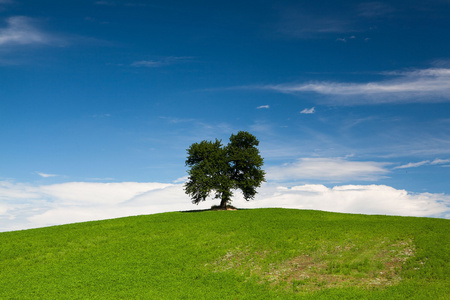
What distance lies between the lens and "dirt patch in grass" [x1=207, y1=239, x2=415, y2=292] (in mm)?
29188

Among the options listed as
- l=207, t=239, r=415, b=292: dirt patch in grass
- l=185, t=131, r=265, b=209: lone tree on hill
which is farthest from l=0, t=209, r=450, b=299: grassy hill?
l=185, t=131, r=265, b=209: lone tree on hill

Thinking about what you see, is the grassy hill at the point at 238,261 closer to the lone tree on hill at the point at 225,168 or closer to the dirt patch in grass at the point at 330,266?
the dirt patch in grass at the point at 330,266

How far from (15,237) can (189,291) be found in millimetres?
32557

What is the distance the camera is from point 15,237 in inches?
1930

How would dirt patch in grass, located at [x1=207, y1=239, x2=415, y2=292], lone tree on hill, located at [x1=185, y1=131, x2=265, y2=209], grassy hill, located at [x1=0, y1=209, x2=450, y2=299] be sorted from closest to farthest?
grassy hill, located at [x1=0, y1=209, x2=450, y2=299] < dirt patch in grass, located at [x1=207, y1=239, x2=415, y2=292] < lone tree on hill, located at [x1=185, y1=131, x2=265, y2=209]

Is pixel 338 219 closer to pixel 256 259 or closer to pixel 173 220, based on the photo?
pixel 256 259

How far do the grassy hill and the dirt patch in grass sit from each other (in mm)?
87

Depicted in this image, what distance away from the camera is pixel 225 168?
65375 millimetres

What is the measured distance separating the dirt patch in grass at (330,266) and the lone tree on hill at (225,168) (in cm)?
2686

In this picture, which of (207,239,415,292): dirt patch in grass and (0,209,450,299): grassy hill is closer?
(0,209,450,299): grassy hill

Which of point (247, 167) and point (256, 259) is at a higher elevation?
point (247, 167)

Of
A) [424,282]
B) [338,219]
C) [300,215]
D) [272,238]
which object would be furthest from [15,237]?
[424,282]

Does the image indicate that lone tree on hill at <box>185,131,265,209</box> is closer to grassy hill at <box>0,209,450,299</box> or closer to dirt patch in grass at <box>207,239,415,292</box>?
grassy hill at <box>0,209,450,299</box>

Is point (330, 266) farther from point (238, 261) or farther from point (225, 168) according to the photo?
point (225, 168)
